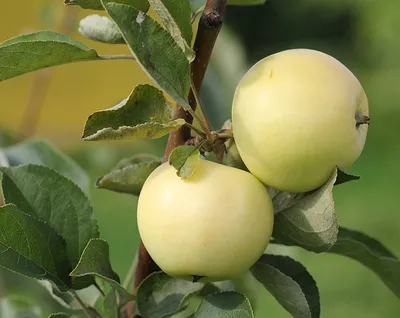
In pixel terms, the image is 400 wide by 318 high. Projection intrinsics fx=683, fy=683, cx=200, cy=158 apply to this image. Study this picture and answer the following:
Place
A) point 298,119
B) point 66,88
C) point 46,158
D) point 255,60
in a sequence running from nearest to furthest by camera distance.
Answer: point 298,119, point 46,158, point 66,88, point 255,60

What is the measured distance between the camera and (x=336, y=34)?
530 centimetres

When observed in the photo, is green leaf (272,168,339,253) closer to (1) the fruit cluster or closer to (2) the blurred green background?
(1) the fruit cluster

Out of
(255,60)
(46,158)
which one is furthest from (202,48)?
(255,60)

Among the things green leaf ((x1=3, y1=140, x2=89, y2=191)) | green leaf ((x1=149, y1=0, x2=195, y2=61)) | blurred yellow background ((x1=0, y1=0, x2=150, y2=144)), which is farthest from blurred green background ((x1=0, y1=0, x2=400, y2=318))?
green leaf ((x1=149, y1=0, x2=195, y2=61))

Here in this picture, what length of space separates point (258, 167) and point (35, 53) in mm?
195

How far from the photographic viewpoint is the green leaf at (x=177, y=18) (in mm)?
496

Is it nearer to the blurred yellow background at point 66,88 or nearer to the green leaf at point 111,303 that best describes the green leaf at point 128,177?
the green leaf at point 111,303

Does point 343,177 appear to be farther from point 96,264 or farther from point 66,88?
point 66,88

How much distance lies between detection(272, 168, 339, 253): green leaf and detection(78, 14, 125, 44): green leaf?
0.69 feet

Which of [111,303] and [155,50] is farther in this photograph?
[111,303]

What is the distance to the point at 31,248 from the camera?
1.81 feet

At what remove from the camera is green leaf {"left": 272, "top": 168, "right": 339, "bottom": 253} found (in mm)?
487

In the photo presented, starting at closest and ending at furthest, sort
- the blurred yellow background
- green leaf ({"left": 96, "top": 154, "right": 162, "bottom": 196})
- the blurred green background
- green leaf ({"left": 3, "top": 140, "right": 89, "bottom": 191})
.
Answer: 1. green leaf ({"left": 96, "top": 154, "right": 162, "bottom": 196})
2. green leaf ({"left": 3, "top": 140, "right": 89, "bottom": 191})
3. the blurred green background
4. the blurred yellow background

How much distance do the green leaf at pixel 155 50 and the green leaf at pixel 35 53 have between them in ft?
0.22
